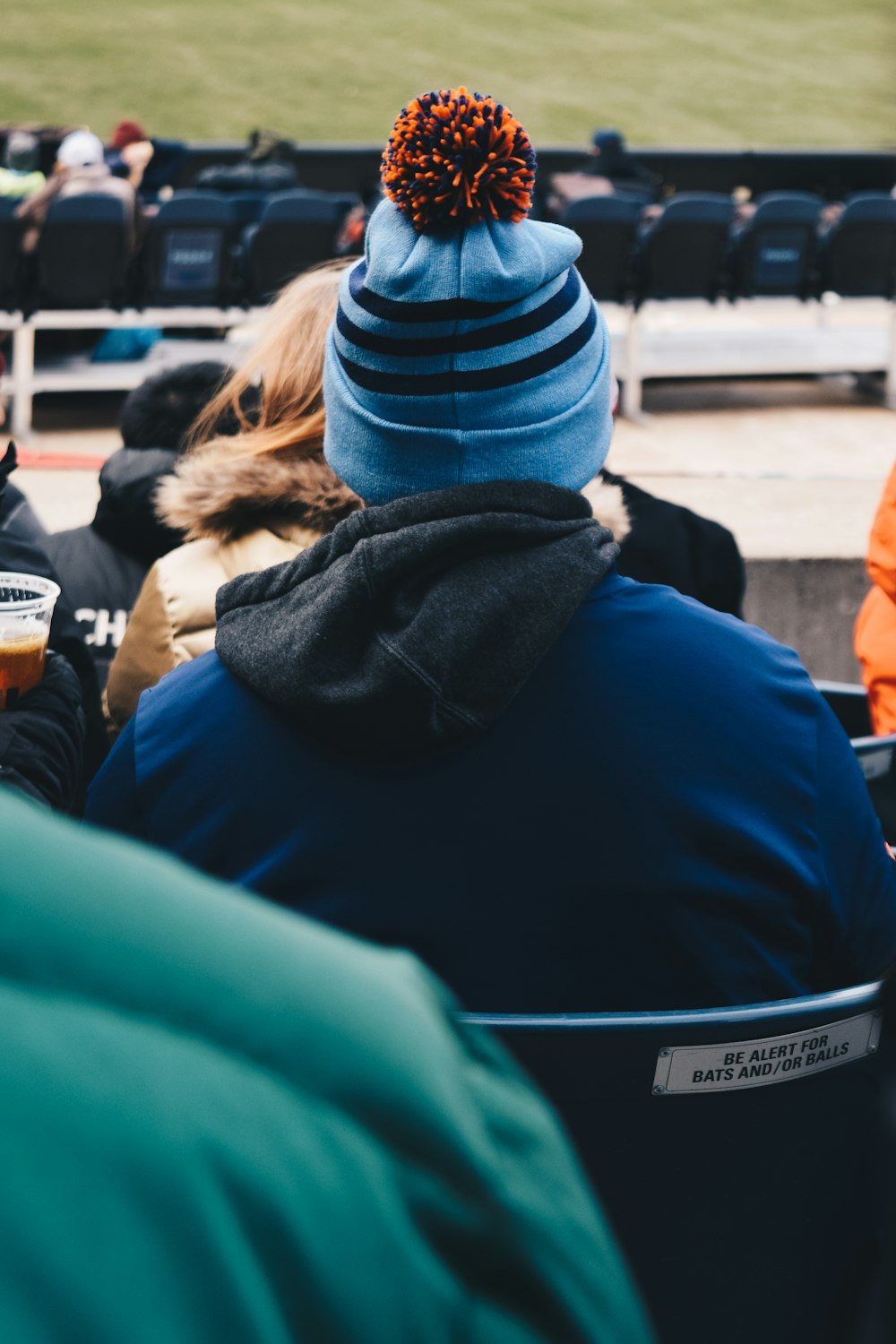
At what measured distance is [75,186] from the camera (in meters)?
9.59

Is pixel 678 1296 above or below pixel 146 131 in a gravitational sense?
above

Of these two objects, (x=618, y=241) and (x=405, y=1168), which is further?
(x=618, y=241)

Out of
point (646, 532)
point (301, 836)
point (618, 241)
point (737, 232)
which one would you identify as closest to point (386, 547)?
point (301, 836)

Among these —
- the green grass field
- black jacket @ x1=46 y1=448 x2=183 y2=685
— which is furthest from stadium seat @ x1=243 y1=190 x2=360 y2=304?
the green grass field

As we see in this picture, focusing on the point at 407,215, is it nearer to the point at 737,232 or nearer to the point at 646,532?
the point at 646,532

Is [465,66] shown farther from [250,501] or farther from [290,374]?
[250,501]

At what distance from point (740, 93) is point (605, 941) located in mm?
33569

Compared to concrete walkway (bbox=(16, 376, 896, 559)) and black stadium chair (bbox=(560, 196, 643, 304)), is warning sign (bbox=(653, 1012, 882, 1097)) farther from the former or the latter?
black stadium chair (bbox=(560, 196, 643, 304))

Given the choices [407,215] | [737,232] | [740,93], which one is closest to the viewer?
[407,215]

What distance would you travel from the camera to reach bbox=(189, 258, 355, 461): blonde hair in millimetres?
1960

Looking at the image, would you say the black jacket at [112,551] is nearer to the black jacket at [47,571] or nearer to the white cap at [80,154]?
the black jacket at [47,571]

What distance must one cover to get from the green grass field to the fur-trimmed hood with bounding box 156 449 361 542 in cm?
2759

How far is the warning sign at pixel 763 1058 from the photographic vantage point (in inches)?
44.8

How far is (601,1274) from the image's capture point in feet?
1.62
